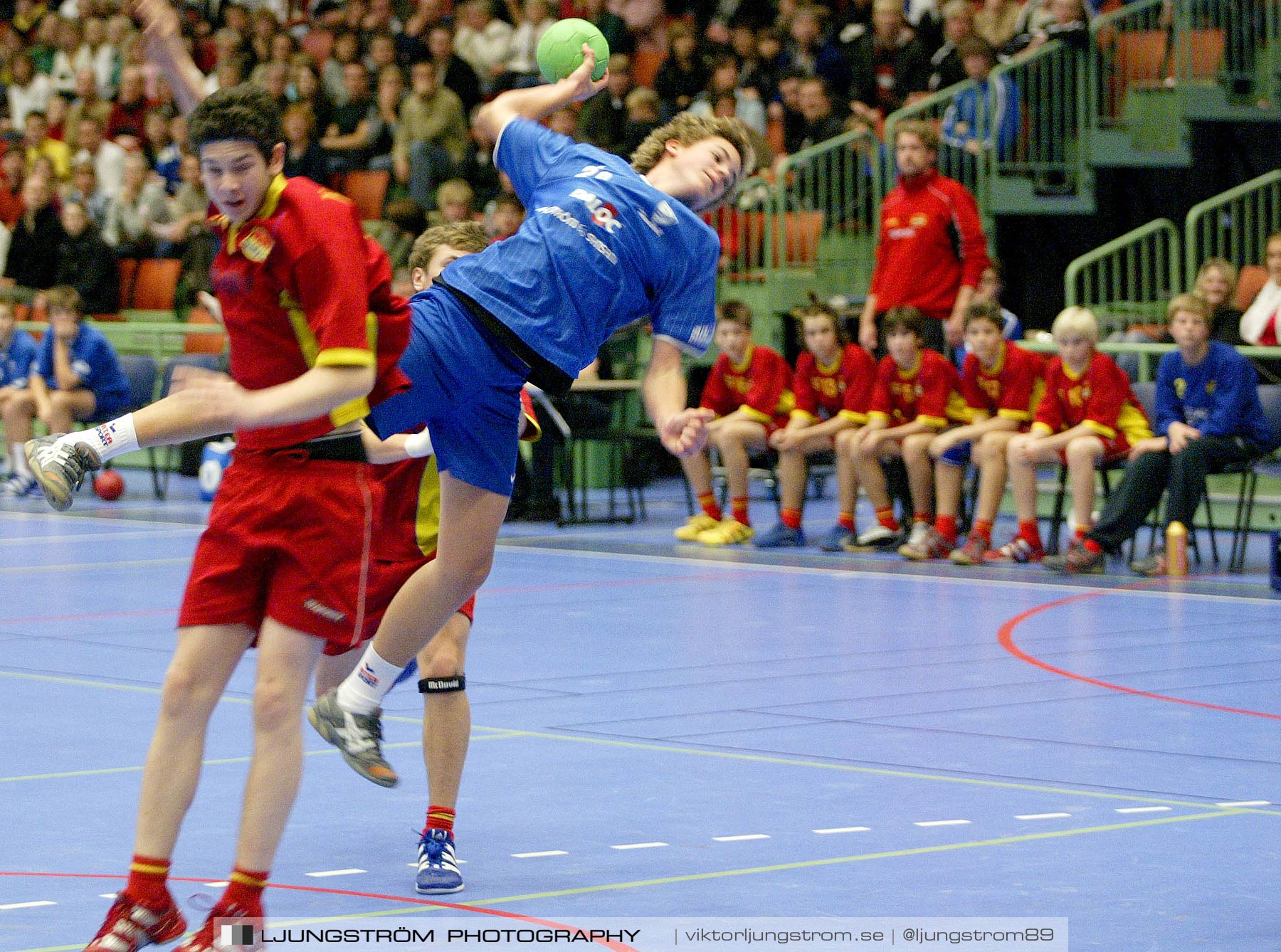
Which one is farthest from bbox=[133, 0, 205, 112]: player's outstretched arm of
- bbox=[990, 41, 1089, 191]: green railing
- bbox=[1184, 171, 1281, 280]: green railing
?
bbox=[990, 41, 1089, 191]: green railing

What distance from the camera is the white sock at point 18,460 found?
17.2m

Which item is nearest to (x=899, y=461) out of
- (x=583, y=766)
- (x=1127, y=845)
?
(x=583, y=766)

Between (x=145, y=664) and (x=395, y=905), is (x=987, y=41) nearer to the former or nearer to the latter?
(x=145, y=664)

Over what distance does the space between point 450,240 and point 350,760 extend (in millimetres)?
1684

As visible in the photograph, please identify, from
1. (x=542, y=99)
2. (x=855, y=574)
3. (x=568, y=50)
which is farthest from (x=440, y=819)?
(x=855, y=574)

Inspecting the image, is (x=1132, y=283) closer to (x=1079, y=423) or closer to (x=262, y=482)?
(x=1079, y=423)

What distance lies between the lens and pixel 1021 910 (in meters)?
4.80

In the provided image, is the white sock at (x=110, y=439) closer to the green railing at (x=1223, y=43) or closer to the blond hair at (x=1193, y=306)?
the blond hair at (x=1193, y=306)

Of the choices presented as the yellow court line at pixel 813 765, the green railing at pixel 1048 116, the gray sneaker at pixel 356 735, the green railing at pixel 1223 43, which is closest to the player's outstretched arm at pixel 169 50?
the gray sneaker at pixel 356 735

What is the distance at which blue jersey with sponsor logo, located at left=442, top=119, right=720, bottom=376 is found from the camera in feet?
17.1

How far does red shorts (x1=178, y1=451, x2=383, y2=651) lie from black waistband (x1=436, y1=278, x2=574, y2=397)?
0.81m

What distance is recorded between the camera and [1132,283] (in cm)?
1570

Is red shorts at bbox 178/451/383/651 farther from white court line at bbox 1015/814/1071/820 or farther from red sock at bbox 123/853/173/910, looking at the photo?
white court line at bbox 1015/814/1071/820

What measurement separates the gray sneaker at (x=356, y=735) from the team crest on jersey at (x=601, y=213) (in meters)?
1.46
